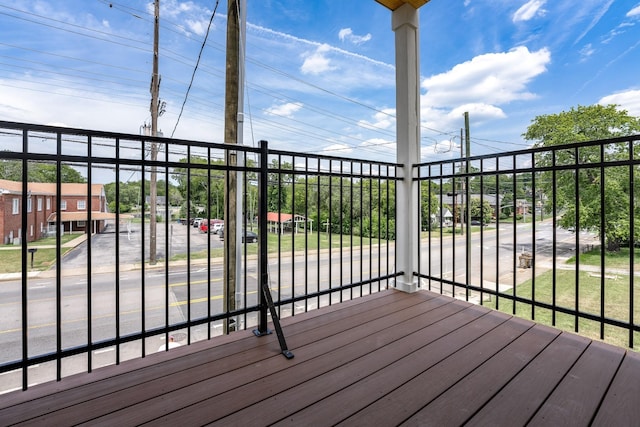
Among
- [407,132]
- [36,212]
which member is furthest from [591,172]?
[36,212]

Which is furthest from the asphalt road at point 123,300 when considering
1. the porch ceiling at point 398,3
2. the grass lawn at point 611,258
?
the porch ceiling at point 398,3

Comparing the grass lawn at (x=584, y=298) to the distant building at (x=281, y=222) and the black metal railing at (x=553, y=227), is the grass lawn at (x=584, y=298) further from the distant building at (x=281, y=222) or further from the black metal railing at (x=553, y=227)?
the distant building at (x=281, y=222)

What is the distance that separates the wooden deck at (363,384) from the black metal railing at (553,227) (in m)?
0.49

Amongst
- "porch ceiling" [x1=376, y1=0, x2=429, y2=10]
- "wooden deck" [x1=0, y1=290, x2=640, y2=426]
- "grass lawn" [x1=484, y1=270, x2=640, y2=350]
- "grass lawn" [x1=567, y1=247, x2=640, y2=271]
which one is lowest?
"grass lawn" [x1=484, y1=270, x2=640, y2=350]

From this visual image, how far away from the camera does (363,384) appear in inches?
46.9

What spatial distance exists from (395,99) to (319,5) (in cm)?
670

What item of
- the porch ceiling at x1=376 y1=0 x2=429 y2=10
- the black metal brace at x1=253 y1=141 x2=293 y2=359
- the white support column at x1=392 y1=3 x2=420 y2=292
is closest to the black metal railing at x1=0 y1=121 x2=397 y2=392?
the black metal brace at x1=253 y1=141 x2=293 y2=359

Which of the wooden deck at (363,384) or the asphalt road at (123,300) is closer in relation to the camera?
the wooden deck at (363,384)

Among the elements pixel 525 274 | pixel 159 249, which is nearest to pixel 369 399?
pixel 525 274

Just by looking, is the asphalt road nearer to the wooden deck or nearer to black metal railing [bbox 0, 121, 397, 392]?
black metal railing [bbox 0, 121, 397, 392]

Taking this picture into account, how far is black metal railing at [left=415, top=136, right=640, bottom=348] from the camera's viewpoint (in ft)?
5.22

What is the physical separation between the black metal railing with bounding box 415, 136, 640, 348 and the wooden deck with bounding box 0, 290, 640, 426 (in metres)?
0.49

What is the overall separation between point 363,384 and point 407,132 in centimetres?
203

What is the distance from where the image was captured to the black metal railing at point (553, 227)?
62.6 inches
